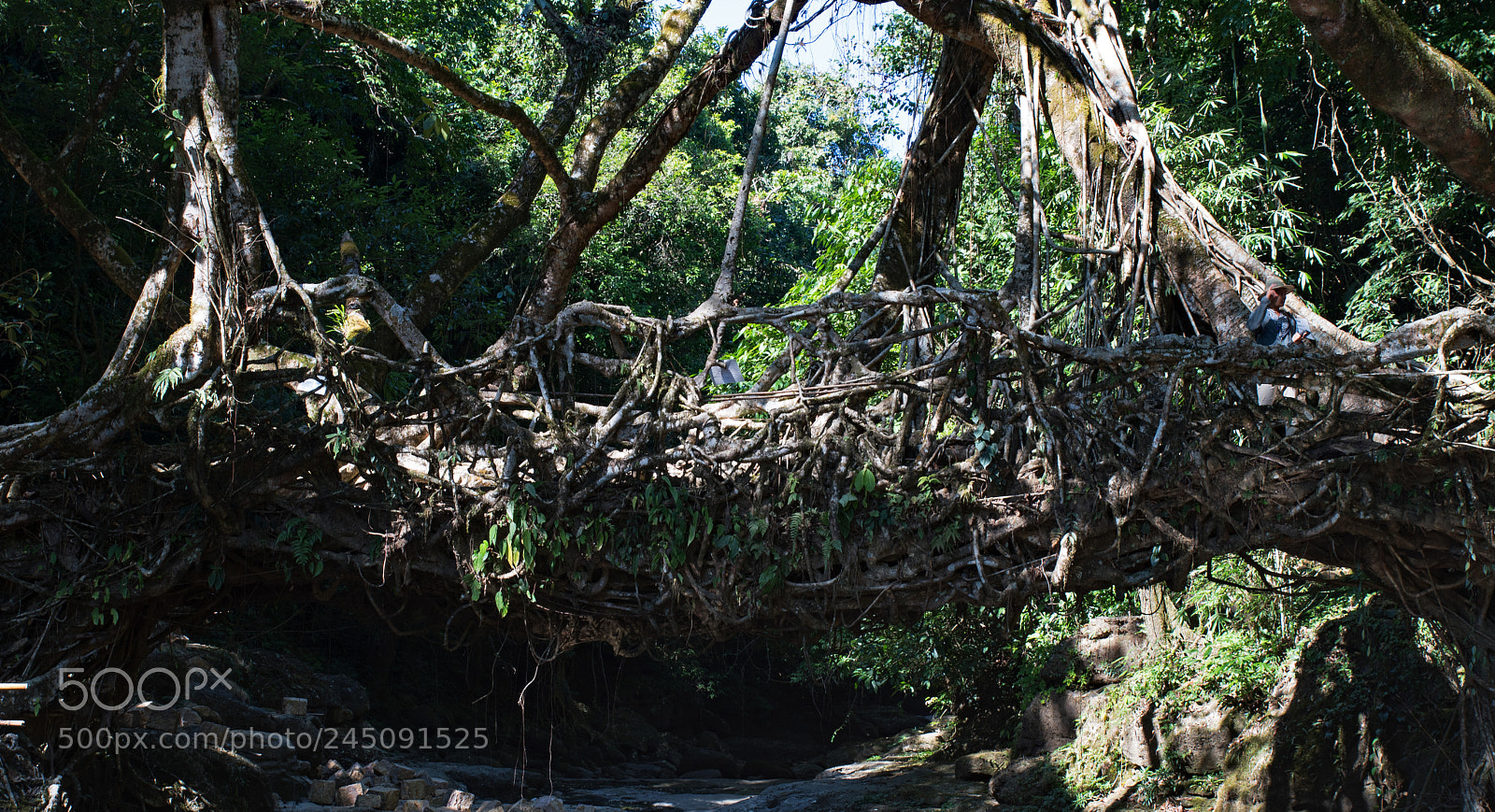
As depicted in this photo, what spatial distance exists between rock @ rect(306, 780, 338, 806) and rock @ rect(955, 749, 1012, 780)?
6440 millimetres

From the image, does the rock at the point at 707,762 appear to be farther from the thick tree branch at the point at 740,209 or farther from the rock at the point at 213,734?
the thick tree branch at the point at 740,209

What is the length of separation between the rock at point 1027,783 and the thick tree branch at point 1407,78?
667cm

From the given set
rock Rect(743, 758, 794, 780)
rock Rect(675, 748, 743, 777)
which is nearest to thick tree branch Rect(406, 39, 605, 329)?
rock Rect(675, 748, 743, 777)

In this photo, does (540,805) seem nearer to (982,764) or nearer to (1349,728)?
(982,764)

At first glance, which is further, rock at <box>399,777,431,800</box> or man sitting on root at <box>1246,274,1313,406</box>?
rock at <box>399,777,431,800</box>

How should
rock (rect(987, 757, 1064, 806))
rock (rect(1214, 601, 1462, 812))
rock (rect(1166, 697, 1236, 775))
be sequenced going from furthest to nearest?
rock (rect(987, 757, 1064, 806)), rock (rect(1166, 697, 1236, 775)), rock (rect(1214, 601, 1462, 812))

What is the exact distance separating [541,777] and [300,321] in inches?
299

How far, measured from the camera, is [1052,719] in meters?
10.0

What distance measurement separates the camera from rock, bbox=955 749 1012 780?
1070 cm

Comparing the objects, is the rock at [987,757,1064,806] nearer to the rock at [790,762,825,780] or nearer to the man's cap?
the rock at [790,762,825,780]

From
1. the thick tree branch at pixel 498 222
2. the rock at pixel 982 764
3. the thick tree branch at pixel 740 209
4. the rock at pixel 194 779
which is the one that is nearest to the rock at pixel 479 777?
the rock at pixel 194 779

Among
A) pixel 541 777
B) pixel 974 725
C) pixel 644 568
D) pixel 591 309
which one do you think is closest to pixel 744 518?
pixel 644 568

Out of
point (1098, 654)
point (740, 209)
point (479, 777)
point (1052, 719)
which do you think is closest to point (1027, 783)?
point (1052, 719)

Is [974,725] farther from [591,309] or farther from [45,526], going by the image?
[45,526]
